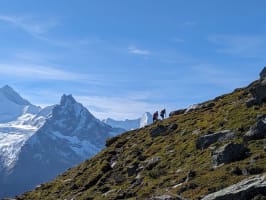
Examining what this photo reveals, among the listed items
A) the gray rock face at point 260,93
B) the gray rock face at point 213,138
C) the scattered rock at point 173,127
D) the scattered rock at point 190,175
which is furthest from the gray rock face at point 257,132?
the scattered rock at point 173,127

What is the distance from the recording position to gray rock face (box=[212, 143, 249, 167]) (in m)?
37.9

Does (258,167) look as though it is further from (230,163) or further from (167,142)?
(167,142)

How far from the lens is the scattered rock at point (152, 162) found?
47.9 metres

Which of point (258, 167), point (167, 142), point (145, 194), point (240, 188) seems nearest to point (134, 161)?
point (167, 142)

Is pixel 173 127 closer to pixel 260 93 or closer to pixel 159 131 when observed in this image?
pixel 159 131

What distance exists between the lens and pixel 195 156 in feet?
145

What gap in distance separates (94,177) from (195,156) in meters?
13.2

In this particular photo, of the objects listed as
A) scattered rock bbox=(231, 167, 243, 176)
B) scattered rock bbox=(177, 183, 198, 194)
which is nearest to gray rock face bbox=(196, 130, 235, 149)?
scattered rock bbox=(231, 167, 243, 176)

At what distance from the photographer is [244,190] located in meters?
28.8

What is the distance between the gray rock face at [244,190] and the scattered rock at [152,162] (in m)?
17.7

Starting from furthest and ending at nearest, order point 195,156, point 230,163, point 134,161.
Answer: point 134,161
point 195,156
point 230,163

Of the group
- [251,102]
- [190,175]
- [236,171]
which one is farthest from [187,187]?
[251,102]

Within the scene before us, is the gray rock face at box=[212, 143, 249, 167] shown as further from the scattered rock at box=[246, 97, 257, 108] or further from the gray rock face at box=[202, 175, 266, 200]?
the scattered rock at box=[246, 97, 257, 108]

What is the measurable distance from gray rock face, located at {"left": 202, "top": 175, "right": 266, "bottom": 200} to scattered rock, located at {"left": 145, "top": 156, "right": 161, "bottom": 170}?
17.7m
